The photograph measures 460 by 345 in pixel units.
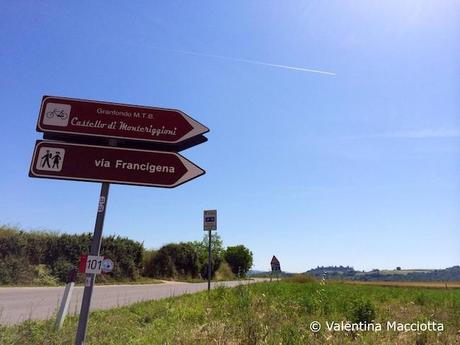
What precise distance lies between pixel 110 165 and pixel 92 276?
1.43 m

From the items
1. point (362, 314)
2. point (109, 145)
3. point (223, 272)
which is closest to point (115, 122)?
point (109, 145)

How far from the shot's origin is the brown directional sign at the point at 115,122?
16.8ft

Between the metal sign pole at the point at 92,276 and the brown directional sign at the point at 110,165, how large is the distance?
24 centimetres

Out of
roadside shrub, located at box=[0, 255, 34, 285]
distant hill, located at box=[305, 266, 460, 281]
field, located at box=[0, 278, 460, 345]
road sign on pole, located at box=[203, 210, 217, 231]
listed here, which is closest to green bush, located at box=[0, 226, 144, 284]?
roadside shrub, located at box=[0, 255, 34, 285]

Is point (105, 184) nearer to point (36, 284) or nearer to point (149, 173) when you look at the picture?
point (149, 173)

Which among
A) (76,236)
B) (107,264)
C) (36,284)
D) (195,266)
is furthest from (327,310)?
(195,266)

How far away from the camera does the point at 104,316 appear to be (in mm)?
9703

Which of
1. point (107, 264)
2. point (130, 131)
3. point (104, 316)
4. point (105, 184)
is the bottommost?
point (104, 316)

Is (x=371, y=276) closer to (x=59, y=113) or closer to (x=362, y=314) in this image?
(x=362, y=314)

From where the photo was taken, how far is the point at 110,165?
16.8 ft

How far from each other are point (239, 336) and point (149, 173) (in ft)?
9.24

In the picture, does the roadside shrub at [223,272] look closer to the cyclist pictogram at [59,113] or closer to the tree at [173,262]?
the tree at [173,262]

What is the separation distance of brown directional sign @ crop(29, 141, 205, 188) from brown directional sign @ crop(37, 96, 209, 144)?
195 millimetres

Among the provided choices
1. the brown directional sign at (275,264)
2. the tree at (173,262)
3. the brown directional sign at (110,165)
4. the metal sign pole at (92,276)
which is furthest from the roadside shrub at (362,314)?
the tree at (173,262)
